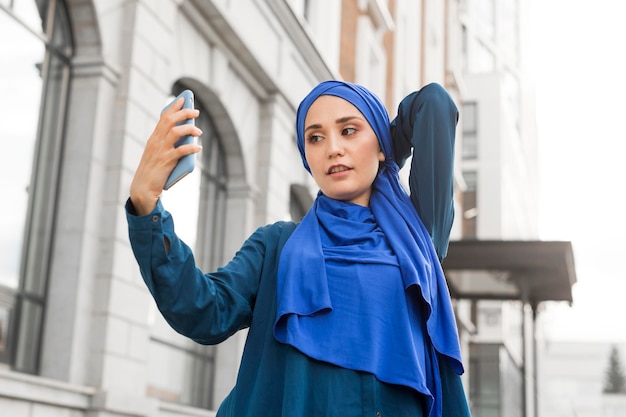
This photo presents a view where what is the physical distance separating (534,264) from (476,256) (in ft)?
2.80

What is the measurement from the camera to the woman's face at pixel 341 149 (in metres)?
2.54

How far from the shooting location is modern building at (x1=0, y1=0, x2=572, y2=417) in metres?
7.48

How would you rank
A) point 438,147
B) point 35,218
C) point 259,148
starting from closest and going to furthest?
point 438,147 < point 35,218 < point 259,148

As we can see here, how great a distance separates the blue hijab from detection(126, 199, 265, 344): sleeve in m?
0.11

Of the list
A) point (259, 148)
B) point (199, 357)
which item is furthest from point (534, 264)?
point (199, 357)

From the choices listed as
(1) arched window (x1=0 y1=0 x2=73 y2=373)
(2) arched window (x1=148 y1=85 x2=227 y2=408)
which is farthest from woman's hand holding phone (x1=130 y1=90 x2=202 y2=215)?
(2) arched window (x1=148 y1=85 x2=227 y2=408)

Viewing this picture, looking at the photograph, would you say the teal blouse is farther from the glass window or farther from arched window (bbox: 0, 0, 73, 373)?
the glass window

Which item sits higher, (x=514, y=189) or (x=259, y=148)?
(x=514, y=189)

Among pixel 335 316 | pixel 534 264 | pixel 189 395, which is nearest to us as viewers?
pixel 335 316

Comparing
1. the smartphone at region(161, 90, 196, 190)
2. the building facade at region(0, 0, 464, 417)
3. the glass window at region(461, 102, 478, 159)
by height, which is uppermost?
the glass window at region(461, 102, 478, 159)

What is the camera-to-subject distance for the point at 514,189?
49.2m

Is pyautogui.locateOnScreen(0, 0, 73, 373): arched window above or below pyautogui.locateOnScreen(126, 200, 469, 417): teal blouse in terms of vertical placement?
above

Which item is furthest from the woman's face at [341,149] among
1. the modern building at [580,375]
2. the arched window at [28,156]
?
the modern building at [580,375]

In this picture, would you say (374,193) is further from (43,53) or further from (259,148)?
(259,148)
